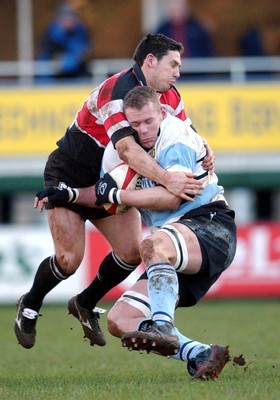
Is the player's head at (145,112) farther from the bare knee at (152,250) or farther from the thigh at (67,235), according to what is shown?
the thigh at (67,235)

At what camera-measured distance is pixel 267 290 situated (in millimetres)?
17625

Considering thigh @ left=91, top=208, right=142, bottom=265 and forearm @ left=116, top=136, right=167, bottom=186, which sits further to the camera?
thigh @ left=91, top=208, right=142, bottom=265

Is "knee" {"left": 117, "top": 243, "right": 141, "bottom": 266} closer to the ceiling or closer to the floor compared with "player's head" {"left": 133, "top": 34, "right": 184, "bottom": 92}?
closer to the floor

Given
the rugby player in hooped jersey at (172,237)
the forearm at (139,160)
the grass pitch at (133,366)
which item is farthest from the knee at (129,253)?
the forearm at (139,160)

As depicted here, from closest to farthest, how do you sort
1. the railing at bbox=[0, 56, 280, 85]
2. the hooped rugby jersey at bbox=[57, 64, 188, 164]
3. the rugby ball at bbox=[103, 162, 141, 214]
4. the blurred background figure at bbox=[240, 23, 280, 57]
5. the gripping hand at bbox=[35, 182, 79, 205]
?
the rugby ball at bbox=[103, 162, 141, 214], the hooped rugby jersey at bbox=[57, 64, 188, 164], the gripping hand at bbox=[35, 182, 79, 205], the railing at bbox=[0, 56, 280, 85], the blurred background figure at bbox=[240, 23, 280, 57]

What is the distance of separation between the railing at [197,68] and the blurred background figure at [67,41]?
221 mm

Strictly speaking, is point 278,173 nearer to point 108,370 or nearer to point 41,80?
point 41,80

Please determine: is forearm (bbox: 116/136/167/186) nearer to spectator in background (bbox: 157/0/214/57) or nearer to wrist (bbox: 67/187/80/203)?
wrist (bbox: 67/187/80/203)

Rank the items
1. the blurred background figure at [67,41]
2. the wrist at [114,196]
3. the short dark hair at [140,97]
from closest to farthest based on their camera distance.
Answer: the short dark hair at [140,97], the wrist at [114,196], the blurred background figure at [67,41]

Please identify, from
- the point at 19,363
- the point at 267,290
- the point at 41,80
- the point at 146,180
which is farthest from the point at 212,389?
the point at 41,80

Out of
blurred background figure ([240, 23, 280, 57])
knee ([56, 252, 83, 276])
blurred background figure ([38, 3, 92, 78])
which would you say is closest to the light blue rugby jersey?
knee ([56, 252, 83, 276])

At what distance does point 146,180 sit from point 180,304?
854 millimetres

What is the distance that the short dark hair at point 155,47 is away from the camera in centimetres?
809

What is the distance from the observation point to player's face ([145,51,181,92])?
26.5 ft
